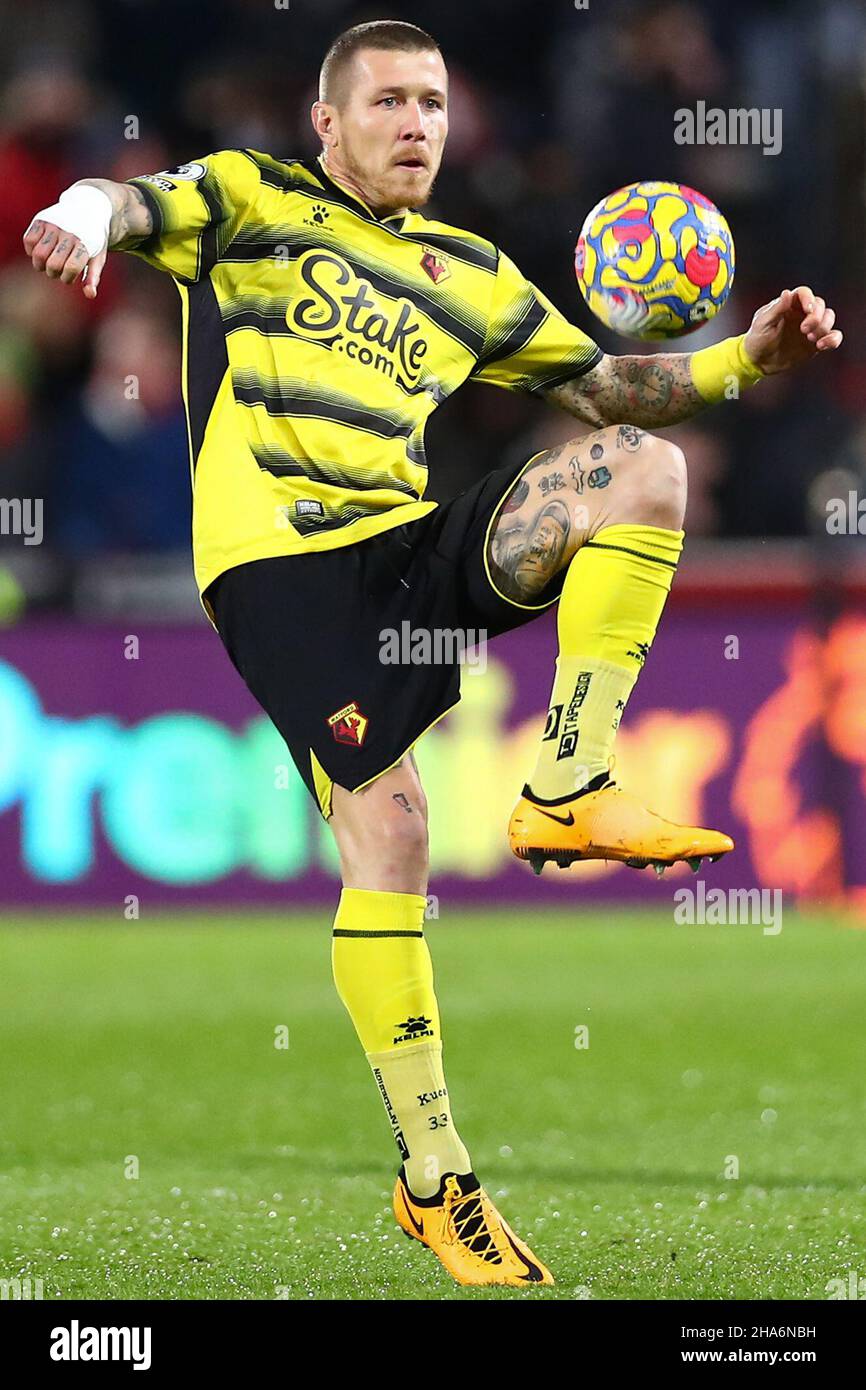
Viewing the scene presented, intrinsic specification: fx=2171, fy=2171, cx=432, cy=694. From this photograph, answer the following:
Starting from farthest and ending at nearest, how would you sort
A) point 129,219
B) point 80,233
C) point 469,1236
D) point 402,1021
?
point 402,1021 < point 469,1236 < point 129,219 < point 80,233

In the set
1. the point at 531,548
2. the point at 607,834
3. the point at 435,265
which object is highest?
the point at 435,265

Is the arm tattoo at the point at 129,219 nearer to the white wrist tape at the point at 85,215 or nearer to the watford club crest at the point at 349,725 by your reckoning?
the white wrist tape at the point at 85,215

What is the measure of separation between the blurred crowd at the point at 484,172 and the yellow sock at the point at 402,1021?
21.0 feet

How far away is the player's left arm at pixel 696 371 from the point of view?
438 cm

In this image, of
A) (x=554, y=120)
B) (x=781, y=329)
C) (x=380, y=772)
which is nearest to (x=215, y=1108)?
(x=380, y=772)

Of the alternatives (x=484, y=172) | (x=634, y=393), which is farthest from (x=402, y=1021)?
(x=484, y=172)

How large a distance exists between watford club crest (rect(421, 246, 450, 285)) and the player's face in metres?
0.16

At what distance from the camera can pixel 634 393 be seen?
4703 mm

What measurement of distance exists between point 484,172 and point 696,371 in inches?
275

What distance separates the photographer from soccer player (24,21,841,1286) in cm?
417

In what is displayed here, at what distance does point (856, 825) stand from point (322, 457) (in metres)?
6.48

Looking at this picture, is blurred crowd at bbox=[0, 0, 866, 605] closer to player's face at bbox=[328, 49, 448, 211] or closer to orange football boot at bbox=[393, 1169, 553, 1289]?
player's face at bbox=[328, 49, 448, 211]

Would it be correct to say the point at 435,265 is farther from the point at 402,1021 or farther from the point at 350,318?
the point at 402,1021

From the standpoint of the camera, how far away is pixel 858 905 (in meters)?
10.2
